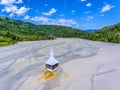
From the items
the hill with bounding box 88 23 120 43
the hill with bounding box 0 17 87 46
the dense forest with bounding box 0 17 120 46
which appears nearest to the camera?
the hill with bounding box 88 23 120 43

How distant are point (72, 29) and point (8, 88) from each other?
6647 cm

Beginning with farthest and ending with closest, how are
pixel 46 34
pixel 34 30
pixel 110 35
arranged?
pixel 34 30 < pixel 46 34 < pixel 110 35

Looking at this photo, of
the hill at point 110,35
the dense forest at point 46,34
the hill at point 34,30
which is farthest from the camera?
the hill at point 34,30

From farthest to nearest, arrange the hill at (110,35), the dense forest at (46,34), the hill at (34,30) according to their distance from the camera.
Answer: the hill at (34,30), the dense forest at (46,34), the hill at (110,35)

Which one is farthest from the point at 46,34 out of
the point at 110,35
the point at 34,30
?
the point at 110,35

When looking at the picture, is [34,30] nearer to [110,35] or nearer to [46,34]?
[46,34]

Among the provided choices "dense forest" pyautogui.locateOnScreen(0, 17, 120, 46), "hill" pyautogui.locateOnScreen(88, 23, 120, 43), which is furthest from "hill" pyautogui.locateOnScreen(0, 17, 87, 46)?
"hill" pyautogui.locateOnScreen(88, 23, 120, 43)

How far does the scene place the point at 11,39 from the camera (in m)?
49.7

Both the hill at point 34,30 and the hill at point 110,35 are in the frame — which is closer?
the hill at point 110,35

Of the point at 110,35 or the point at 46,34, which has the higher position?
the point at 110,35

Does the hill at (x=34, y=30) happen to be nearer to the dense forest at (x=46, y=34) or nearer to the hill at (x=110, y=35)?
the dense forest at (x=46, y=34)

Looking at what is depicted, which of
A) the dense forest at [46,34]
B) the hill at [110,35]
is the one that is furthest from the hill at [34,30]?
the hill at [110,35]

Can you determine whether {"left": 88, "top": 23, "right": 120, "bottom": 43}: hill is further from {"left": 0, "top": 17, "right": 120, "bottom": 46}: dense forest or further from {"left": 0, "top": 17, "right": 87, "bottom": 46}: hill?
{"left": 0, "top": 17, "right": 87, "bottom": 46}: hill

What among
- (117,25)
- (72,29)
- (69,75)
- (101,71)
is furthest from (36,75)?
(72,29)
